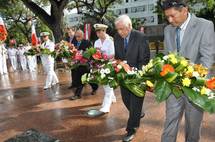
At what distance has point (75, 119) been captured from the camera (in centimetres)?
750

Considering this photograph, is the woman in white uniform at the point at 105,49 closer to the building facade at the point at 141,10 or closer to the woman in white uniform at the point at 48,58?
the woman in white uniform at the point at 48,58

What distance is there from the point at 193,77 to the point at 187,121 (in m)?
0.86

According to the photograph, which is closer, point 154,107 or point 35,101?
point 154,107

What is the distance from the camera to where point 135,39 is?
5938 mm

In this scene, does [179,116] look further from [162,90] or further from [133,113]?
[133,113]

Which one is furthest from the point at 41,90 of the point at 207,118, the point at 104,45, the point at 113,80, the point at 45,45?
the point at 113,80

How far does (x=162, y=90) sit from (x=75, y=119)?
398 centimetres

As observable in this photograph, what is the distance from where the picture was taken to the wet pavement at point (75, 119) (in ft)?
20.4

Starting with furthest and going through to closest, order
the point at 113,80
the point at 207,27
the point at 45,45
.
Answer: the point at 45,45 < the point at 113,80 < the point at 207,27

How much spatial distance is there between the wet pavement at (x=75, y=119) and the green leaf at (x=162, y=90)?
2115 millimetres

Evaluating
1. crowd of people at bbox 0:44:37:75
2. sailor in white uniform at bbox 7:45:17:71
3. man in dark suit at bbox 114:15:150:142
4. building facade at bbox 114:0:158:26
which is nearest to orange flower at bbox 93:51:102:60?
man in dark suit at bbox 114:15:150:142

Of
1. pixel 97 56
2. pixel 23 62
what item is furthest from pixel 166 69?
pixel 23 62

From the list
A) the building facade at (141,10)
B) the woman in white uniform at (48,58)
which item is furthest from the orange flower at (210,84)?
the building facade at (141,10)

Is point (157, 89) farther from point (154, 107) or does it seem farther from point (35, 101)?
point (35, 101)
